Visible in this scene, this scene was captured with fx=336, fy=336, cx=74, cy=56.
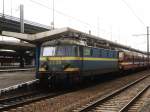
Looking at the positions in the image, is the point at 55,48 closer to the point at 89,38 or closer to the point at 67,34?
the point at 67,34

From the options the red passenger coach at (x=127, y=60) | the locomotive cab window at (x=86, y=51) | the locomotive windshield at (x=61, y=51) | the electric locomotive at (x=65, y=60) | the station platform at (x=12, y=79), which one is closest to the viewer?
the electric locomotive at (x=65, y=60)

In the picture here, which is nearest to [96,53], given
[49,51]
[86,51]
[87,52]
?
[87,52]

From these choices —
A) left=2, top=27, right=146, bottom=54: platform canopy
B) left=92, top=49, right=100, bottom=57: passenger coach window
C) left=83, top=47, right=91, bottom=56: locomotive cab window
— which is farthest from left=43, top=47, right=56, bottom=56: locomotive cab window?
left=92, top=49, right=100, bottom=57: passenger coach window

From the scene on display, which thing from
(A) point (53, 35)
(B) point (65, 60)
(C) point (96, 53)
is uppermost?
(A) point (53, 35)

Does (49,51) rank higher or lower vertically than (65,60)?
higher

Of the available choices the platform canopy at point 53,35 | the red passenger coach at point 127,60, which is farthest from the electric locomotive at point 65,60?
the red passenger coach at point 127,60

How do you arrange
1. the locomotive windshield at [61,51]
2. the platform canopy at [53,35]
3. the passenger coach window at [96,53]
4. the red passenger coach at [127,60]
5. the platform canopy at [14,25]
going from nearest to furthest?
the locomotive windshield at [61,51] < the platform canopy at [53,35] < the passenger coach window at [96,53] < the red passenger coach at [127,60] < the platform canopy at [14,25]

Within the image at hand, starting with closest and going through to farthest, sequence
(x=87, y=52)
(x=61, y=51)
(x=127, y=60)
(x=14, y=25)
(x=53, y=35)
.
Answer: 1. (x=61, y=51)
2. (x=53, y=35)
3. (x=87, y=52)
4. (x=127, y=60)
5. (x=14, y=25)

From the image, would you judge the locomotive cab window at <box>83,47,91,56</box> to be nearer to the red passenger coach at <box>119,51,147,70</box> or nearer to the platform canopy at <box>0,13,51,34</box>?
the red passenger coach at <box>119,51,147,70</box>

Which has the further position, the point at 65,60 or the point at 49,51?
the point at 49,51

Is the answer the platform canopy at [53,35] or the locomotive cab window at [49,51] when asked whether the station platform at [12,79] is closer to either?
the locomotive cab window at [49,51]

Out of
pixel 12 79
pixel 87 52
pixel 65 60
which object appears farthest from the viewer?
pixel 12 79

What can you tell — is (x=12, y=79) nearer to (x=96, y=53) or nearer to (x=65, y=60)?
(x=65, y=60)

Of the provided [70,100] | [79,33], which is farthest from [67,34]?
[70,100]
